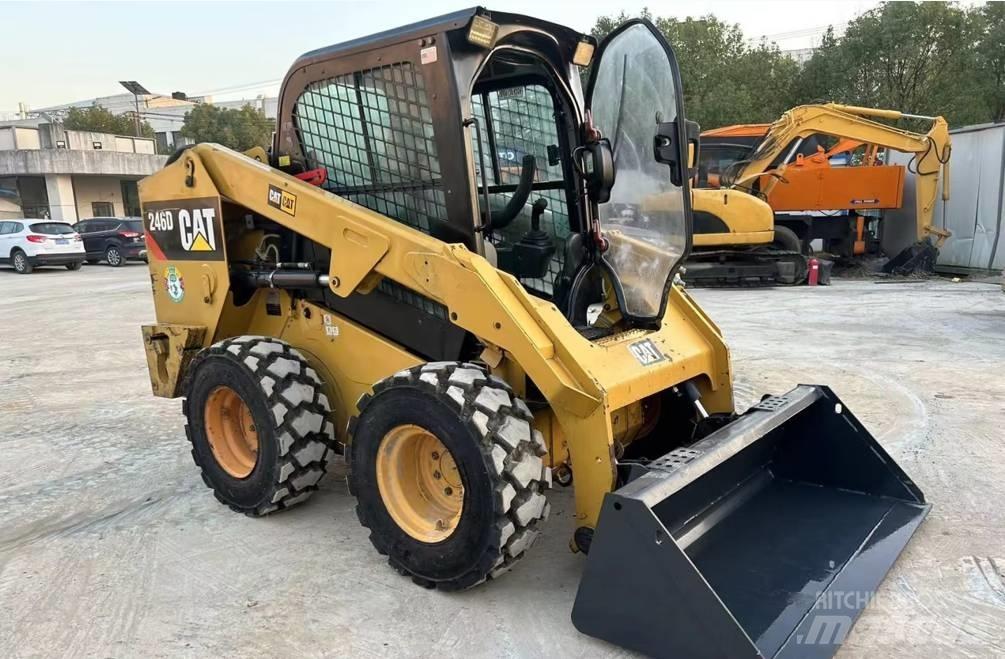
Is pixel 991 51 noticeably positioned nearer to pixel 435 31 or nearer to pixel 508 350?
pixel 435 31

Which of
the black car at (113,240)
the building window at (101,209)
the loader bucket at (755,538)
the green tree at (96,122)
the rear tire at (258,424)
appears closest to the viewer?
the loader bucket at (755,538)

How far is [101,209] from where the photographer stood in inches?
1420

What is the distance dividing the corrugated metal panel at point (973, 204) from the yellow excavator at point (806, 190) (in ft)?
1.68

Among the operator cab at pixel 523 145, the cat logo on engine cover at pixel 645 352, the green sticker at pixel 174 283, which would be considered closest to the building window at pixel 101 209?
the green sticker at pixel 174 283

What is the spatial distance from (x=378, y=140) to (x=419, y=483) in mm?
1656

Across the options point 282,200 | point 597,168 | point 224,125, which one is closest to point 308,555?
point 282,200

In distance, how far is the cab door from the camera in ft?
10.6

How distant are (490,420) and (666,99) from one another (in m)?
1.63

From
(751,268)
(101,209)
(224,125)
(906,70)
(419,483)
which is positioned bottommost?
(751,268)

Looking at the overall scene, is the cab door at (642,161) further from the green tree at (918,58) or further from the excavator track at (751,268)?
the green tree at (918,58)

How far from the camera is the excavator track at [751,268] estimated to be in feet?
42.1

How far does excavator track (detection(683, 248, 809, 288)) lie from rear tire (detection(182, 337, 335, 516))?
10100 mm

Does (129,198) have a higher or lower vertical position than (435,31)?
higher

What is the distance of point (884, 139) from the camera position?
13125mm
